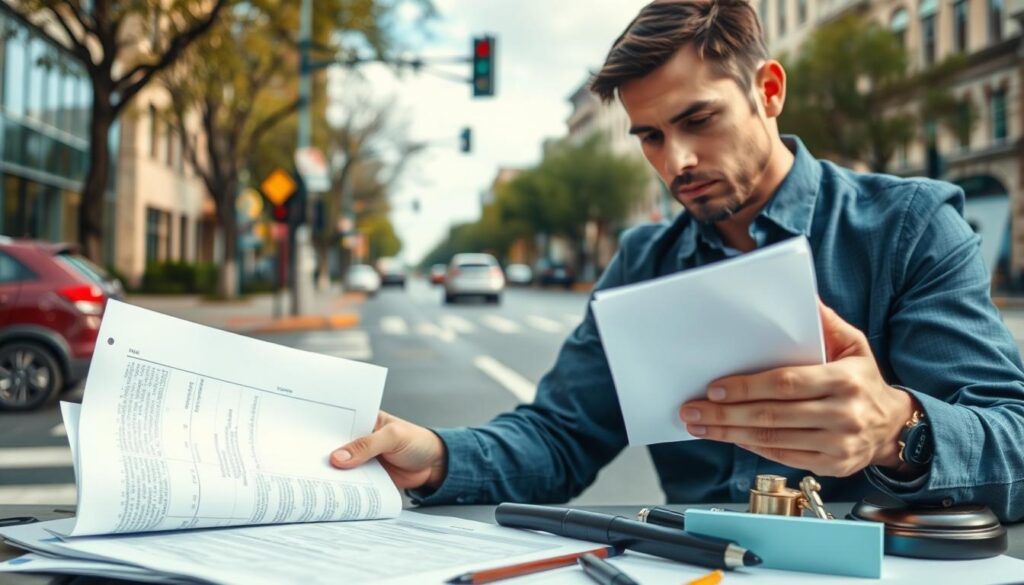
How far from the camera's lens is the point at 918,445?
4.36 ft

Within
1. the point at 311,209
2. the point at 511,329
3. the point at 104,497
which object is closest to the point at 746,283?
the point at 104,497

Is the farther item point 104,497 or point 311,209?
point 311,209

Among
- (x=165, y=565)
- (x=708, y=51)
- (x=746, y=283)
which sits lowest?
(x=165, y=565)

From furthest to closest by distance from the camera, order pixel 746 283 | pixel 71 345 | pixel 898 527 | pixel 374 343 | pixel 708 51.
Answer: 1. pixel 374 343
2. pixel 71 345
3. pixel 708 51
4. pixel 898 527
5. pixel 746 283

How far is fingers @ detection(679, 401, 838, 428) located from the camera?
3.73 feet

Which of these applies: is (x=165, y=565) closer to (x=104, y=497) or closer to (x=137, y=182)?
(x=104, y=497)

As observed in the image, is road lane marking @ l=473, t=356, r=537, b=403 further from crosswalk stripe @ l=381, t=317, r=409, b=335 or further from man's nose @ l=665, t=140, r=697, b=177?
man's nose @ l=665, t=140, r=697, b=177

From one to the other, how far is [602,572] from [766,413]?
27 centimetres

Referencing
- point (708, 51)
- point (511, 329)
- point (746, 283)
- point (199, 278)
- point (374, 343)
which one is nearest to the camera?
point (746, 283)

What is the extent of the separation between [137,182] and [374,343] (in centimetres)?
2023

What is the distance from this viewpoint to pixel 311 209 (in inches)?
761

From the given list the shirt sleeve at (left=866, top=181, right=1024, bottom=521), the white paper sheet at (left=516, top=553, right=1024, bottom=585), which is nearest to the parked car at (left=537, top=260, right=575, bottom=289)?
the shirt sleeve at (left=866, top=181, right=1024, bottom=521)

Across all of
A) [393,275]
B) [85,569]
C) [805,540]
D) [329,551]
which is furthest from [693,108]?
[393,275]

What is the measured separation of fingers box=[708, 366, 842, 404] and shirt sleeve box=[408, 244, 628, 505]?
73cm
